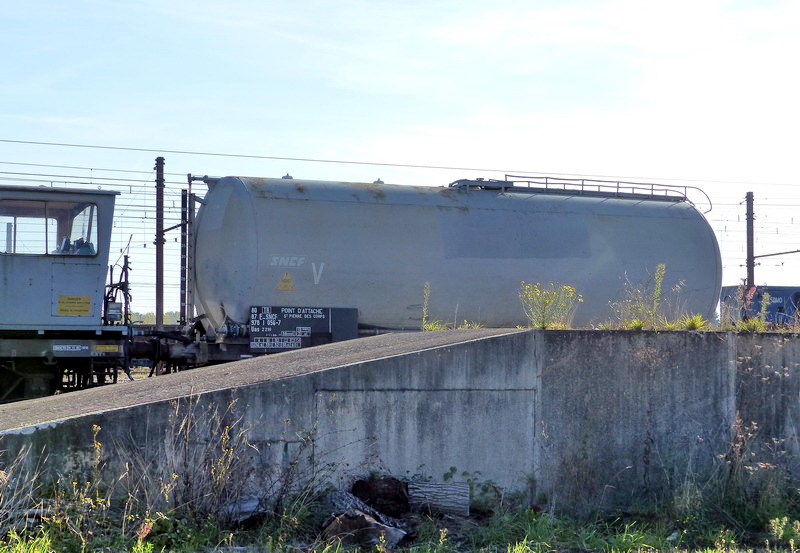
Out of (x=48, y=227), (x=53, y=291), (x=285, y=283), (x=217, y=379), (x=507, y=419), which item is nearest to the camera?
(x=507, y=419)

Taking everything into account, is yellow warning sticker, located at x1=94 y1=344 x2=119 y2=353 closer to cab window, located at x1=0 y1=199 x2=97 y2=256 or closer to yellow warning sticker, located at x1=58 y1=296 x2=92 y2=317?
yellow warning sticker, located at x1=58 y1=296 x2=92 y2=317

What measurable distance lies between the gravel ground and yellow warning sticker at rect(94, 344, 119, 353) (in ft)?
12.6

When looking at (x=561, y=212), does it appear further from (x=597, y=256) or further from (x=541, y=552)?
(x=541, y=552)

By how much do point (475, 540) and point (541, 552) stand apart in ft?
1.88

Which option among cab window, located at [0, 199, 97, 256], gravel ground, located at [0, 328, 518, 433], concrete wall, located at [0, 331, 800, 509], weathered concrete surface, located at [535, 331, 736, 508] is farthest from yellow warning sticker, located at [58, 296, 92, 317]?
weathered concrete surface, located at [535, 331, 736, 508]

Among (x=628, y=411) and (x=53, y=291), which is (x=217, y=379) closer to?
(x=628, y=411)

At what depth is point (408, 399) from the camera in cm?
736

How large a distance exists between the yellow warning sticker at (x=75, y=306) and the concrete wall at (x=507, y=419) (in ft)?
23.2

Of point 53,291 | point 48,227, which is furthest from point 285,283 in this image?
point 48,227

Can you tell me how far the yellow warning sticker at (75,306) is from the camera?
508 inches

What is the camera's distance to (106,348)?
1295 centimetres

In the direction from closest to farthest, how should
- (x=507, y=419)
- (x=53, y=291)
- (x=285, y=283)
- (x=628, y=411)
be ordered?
(x=507, y=419)
(x=628, y=411)
(x=53, y=291)
(x=285, y=283)

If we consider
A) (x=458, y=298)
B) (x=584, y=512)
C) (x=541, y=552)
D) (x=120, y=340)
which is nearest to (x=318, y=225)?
(x=458, y=298)

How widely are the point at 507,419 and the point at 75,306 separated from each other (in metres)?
7.84
